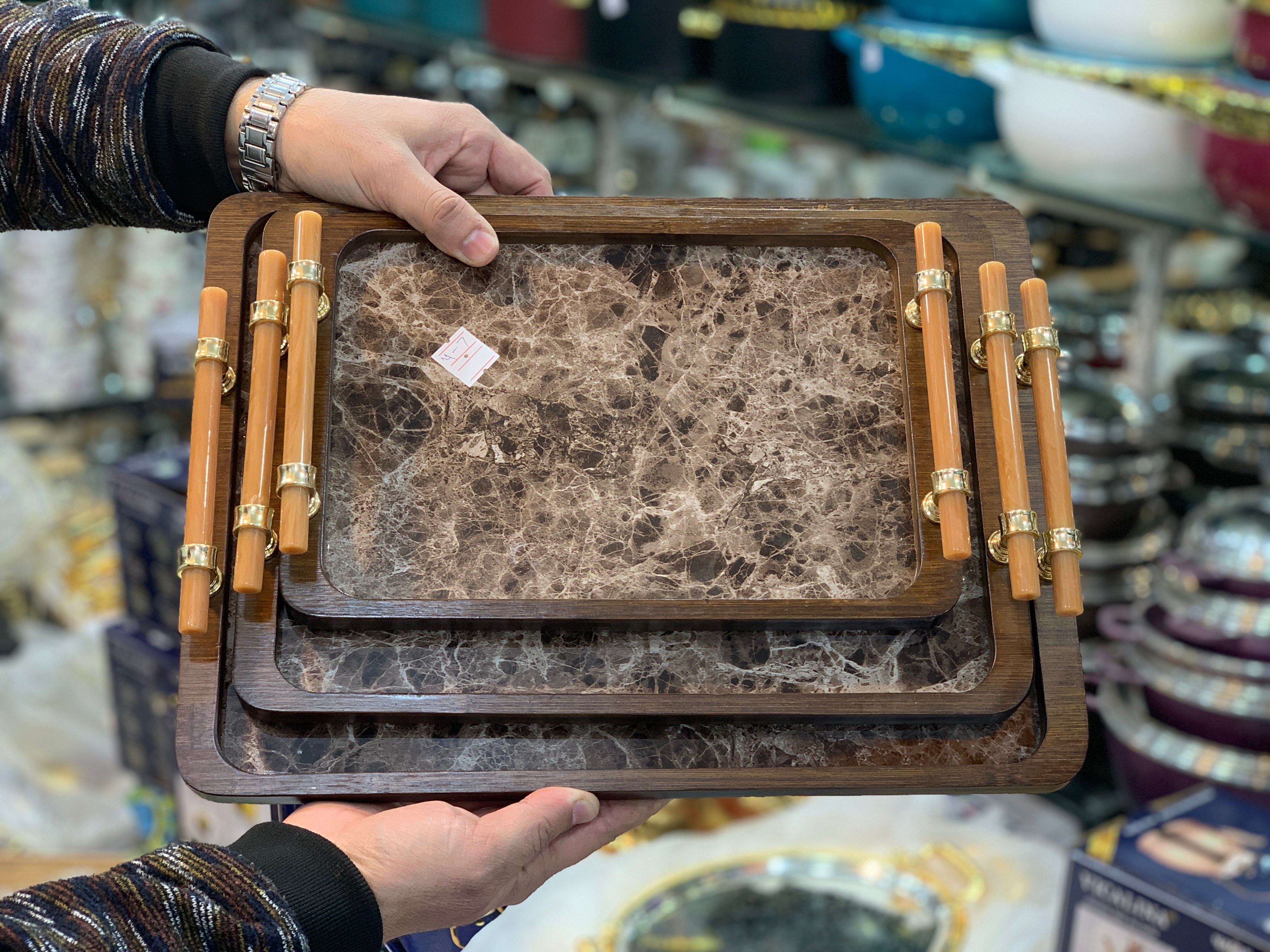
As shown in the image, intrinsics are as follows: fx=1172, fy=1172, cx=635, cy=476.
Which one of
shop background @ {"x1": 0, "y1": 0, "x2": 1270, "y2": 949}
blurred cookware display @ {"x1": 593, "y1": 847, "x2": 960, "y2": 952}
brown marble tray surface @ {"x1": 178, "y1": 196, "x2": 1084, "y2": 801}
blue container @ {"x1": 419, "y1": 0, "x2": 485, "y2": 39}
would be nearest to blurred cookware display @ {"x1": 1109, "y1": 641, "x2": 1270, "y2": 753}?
shop background @ {"x1": 0, "y1": 0, "x2": 1270, "y2": 949}

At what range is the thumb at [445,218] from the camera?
0.84m

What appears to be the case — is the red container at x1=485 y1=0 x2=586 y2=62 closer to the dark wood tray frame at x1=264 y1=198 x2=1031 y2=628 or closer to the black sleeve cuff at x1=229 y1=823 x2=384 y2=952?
the dark wood tray frame at x1=264 y1=198 x2=1031 y2=628

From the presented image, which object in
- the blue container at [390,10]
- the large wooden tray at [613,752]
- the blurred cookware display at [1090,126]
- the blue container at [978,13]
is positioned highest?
the blue container at [390,10]

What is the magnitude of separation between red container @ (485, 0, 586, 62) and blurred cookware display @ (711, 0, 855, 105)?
46cm

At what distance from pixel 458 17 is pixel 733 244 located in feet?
6.86

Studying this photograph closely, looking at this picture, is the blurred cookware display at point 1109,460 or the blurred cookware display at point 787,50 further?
the blurred cookware display at point 787,50

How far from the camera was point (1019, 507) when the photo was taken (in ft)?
2.54

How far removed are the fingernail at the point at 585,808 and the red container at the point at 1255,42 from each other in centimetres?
111

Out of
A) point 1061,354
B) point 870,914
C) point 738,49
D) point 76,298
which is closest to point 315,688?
point 1061,354

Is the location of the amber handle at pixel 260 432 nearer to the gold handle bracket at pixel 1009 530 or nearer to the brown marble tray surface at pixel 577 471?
the brown marble tray surface at pixel 577 471

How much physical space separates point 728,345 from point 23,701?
1.67 m

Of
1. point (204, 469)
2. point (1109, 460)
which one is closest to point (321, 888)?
point (204, 469)

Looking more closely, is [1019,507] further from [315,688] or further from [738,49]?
[738,49]

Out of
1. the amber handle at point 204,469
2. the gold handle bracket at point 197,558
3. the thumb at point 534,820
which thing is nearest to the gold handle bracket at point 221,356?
the amber handle at point 204,469
